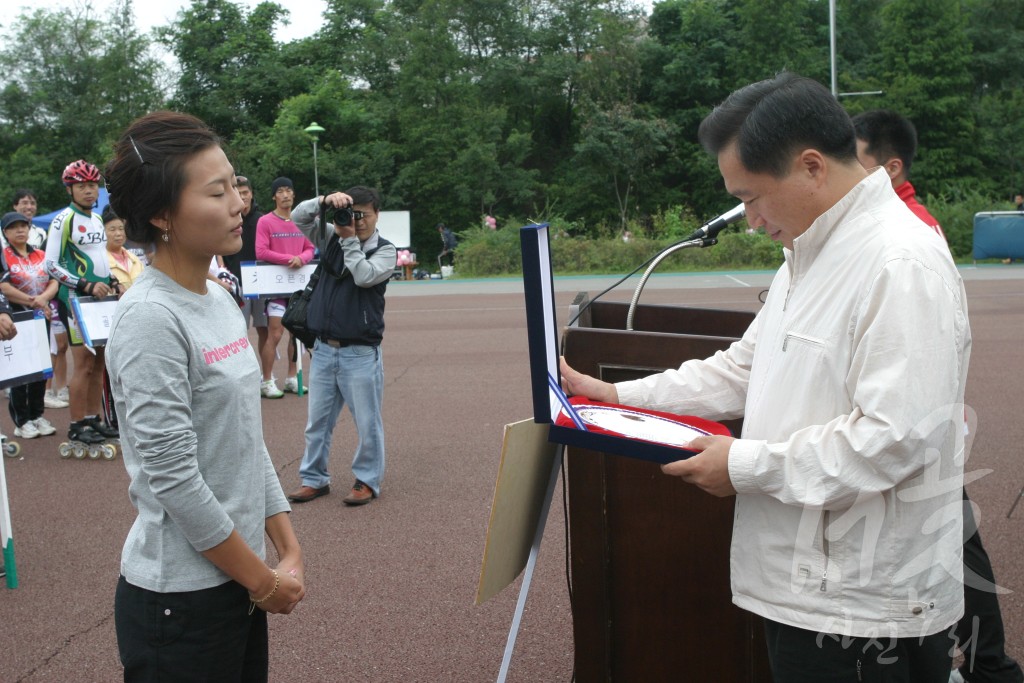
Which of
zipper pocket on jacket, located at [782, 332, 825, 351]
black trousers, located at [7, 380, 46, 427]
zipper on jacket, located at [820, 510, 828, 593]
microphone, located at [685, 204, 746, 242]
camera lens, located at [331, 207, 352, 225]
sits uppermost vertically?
camera lens, located at [331, 207, 352, 225]

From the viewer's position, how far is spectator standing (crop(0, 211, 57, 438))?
8148mm

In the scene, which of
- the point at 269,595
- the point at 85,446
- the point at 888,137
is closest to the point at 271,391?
the point at 85,446

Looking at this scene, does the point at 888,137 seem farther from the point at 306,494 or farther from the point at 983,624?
the point at 306,494

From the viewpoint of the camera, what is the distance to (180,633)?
84.7 inches

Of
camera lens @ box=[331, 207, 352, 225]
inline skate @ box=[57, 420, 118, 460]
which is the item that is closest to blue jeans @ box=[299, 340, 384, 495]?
camera lens @ box=[331, 207, 352, 225]

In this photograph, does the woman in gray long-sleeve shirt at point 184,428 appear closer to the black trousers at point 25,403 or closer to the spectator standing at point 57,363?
the black trousers at point 25,403

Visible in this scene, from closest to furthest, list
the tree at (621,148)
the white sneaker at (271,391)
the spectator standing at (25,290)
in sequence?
1. the spectator standing at (25,290)
2. the white sneaker at (271,391)
3. the tree at (621,148)

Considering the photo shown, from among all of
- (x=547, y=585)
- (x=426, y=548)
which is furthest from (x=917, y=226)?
(x=426, y=548)

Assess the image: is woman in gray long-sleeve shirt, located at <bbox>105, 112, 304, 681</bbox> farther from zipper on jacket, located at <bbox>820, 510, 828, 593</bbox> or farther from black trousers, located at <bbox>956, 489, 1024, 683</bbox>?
black trousers, located at <bbox>956, 489, 1024, 683</bbox>

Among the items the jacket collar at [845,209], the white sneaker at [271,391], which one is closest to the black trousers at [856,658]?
the jacket collar at [845,209]

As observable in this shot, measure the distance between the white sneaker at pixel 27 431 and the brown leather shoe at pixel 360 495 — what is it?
11.2ft

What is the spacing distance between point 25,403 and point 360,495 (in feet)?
12.0

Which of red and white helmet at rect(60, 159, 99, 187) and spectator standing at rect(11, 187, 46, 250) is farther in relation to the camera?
spectator standing at rect(11, 187, 46, 250)

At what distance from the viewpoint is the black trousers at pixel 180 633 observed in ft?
7.03
